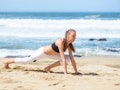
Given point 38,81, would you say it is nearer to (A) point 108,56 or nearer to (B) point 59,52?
(B) point 59,52

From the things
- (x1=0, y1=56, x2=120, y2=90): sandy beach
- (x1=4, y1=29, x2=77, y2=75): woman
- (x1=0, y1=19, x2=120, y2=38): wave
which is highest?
(x1=4, y1=29, x2=77, y2=75): woman

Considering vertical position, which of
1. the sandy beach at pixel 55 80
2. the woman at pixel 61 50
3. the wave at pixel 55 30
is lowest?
the wave at pixel 55 30

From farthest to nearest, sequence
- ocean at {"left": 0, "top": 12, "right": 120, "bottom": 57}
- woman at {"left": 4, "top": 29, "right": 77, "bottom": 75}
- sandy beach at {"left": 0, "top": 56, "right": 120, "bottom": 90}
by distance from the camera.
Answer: ocean at {"left": 0, "top": 12, "right": 120, "bottom": 57}, woman at {"left": 4, "top": 29, "right": 77, "bottom": 75}, sandy beach at {"left": 0, "top": 56, "right": 120, "bottom": 90}

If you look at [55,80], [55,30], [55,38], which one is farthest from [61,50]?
[55,30]

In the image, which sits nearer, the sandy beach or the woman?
the sandy beach

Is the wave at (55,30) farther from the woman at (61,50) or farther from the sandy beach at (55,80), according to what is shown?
the woman at (61,50)

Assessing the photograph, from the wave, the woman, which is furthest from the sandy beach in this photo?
the wave

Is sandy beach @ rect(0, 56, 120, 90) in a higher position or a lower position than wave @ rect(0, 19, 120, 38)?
higher

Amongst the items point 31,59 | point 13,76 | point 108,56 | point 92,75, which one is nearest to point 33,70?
point 31,59

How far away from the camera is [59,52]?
7.07 m

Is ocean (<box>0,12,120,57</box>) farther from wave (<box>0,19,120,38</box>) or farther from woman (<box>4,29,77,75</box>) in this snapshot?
woman (<box>4,29,77,75</box>)

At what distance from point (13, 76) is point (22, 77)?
0.73ft

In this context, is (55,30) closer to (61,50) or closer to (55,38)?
(55,38)

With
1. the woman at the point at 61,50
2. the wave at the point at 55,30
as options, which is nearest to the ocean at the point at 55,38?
the wave at the point at 55,30
